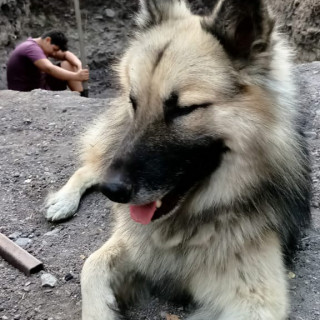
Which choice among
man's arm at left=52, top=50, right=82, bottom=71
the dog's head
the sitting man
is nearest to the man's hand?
the sitting man

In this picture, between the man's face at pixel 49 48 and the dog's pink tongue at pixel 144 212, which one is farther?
the man's face at pixel 49 48

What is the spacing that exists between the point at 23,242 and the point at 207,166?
122cm

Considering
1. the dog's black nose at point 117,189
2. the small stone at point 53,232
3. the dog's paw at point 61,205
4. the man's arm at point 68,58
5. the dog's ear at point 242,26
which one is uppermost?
the dog's ear at point 242,26

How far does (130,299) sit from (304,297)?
756 mm

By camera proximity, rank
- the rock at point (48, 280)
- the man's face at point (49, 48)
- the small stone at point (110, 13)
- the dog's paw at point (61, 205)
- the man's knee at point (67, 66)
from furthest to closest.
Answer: the small stone at point (110, 13)
the man's knee at point (67, 66)
the man's face at point (49, 48)
the dog's paw at point (61, 205)
the rock at point (48, 280)

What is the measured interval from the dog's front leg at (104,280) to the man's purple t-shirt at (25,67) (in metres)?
4.58

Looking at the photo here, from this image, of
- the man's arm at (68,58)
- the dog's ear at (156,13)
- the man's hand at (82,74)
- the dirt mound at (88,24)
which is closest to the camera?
the dog's ear at (156,13)

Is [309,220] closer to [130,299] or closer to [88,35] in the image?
[130,299]

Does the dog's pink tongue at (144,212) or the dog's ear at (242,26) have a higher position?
the dog's ear at (242,26)

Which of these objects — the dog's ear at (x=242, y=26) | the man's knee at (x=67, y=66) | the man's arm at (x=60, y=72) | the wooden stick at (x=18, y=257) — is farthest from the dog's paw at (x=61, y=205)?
the man's knee at (x=67, y=66)

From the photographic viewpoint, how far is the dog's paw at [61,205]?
283 centimetres

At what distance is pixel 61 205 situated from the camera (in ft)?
9.43

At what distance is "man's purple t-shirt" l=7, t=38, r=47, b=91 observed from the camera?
6.34 m

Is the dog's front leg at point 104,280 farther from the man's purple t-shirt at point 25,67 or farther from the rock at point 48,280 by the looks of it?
the man's purple t-shirt at point 25,67
